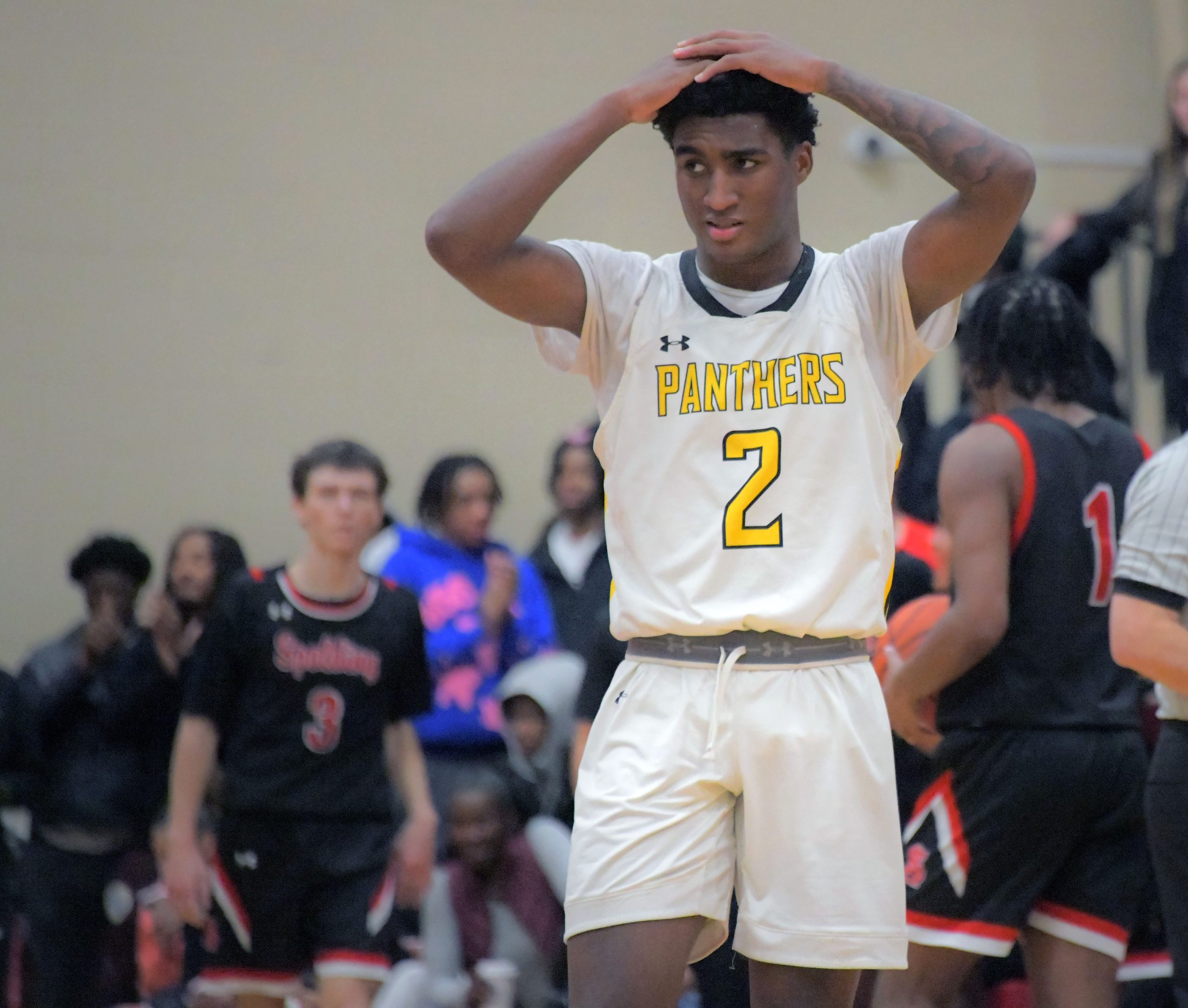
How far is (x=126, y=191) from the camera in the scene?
781cm

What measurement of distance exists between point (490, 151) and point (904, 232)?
5.55 metres

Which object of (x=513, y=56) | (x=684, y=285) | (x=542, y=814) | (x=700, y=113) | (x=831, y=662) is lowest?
(x=542, y=814)

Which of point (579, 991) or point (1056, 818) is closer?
point (579, 991)

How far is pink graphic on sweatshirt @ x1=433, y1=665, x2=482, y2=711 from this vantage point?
614 cm

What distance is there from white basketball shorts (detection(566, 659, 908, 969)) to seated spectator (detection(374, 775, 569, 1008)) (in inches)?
107

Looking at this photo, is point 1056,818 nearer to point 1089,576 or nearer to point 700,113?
point 1089,576

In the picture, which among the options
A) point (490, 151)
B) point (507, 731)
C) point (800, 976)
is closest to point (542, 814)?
point (507, 731)

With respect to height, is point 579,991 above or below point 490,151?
below

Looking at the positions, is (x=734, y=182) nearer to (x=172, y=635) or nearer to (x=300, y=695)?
(x=300, y=695)

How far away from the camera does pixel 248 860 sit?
5012 mm

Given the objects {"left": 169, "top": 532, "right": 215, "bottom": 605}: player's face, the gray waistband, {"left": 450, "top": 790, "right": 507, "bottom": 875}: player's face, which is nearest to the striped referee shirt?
the gray waistband

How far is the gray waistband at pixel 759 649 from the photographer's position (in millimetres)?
2850

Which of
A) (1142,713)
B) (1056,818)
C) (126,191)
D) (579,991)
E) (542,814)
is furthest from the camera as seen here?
(126,191)

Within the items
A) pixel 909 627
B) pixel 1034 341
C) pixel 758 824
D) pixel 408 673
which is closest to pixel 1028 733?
pixel 909 627
